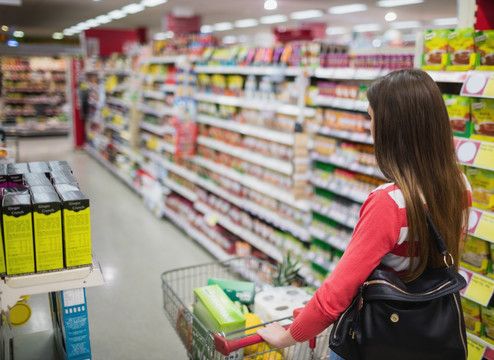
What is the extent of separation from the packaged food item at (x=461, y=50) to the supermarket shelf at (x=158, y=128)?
15.0 feet

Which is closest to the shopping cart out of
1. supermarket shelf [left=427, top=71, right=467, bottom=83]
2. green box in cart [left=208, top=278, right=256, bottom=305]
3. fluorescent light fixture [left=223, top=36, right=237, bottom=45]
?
green box in cart [left=208, top=278, right=256, bottom=305]

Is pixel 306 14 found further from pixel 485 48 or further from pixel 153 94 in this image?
pixel 485 48

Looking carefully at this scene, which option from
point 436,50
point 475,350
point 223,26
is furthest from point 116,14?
point 475,350

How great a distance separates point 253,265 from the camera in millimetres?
4668

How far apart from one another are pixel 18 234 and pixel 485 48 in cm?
242

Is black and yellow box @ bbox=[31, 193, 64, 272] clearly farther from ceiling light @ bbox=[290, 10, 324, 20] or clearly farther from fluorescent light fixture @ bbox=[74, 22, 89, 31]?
fluorescent light fixture @ bbox=[74, 22, 89, 31]

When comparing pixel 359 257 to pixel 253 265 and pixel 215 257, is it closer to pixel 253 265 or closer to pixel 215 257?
pixel 253 265

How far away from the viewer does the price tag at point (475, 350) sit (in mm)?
2523

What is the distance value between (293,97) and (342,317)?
3.01 m

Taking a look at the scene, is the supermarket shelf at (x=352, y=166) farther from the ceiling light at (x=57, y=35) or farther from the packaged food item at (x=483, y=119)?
the ceiling light at (x=57, y=35)

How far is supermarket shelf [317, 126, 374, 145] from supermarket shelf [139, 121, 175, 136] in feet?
10.9

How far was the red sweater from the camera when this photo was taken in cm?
140

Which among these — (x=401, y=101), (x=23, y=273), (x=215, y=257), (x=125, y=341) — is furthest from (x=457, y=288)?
(x=215, y=257)

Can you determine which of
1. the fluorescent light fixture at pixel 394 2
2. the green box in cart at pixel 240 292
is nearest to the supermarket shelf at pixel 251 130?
the green box in cart at pixel 240 292
